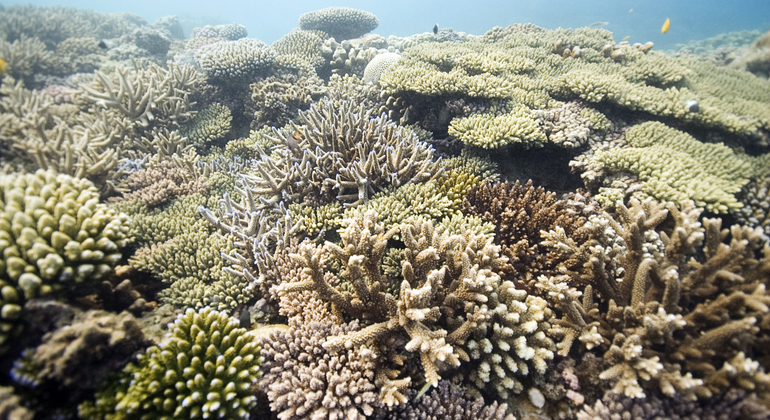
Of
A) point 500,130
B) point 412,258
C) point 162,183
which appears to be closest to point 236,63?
point 162,183

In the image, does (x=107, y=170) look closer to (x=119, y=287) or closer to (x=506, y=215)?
(x=119, y=287)

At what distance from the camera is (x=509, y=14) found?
9081 cm

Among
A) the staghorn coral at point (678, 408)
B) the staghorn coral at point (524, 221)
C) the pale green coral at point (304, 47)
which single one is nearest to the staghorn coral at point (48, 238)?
the staghorn coral at point (524, 221)

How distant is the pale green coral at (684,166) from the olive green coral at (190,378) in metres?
4.92

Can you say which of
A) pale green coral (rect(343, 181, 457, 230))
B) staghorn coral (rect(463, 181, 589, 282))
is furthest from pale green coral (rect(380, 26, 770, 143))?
pale green coral (rect(343, 181, 457, 230))

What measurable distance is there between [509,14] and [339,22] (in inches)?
4018

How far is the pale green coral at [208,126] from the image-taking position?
21.0 ft

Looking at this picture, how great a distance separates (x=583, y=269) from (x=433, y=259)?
172 cm

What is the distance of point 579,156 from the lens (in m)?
4.62

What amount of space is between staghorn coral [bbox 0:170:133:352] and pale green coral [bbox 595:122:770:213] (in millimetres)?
5719

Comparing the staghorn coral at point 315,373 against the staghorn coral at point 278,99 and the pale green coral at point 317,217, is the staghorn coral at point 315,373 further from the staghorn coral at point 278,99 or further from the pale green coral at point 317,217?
the staghorn coral at point 278,99

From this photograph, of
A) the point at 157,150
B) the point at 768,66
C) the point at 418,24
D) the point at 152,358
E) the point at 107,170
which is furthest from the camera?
the point at 418,24

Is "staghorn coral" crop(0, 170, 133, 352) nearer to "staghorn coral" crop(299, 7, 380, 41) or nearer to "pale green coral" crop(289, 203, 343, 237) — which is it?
"pale green coral" crop(289, 203, 343, 237)

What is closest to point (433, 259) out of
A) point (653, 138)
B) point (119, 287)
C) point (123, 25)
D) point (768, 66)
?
point (119, 287)
